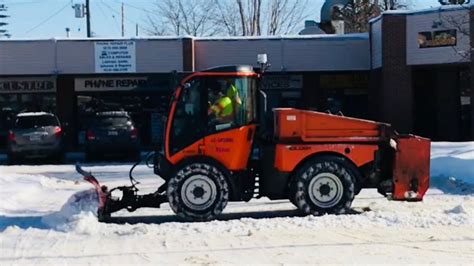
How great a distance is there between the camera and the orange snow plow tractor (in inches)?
467

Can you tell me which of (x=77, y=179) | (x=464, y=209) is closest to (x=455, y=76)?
(x=77, y=179)

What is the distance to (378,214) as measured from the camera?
39.2 ft

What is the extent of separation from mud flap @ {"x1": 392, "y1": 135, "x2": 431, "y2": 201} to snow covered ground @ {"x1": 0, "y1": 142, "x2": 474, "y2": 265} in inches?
13.8

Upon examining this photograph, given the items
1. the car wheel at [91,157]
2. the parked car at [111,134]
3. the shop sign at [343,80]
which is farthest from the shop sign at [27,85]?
the shop sign at [343,80]

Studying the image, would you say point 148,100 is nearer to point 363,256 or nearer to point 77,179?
point 77,179

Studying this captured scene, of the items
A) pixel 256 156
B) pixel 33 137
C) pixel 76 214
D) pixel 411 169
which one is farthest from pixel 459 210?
pixel 33 137

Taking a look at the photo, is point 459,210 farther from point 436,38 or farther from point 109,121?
point 436,38

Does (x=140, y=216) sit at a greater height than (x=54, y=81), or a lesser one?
lesser

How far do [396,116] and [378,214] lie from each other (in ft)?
61.9

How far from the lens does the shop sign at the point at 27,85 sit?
34.4 m

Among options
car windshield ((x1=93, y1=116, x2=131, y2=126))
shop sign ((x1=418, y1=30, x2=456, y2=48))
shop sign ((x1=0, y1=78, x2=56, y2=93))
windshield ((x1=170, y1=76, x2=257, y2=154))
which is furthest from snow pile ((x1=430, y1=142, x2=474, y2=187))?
shop sign ((x1=0, y1=78, x2=56, y2=93))

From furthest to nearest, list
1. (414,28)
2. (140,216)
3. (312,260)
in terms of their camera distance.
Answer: (414,28)
(140,216)
(312,260)

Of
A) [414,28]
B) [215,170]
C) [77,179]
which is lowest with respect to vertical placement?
[77,179]

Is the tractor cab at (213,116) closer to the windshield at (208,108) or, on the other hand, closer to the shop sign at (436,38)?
the windshield at (208,108)
